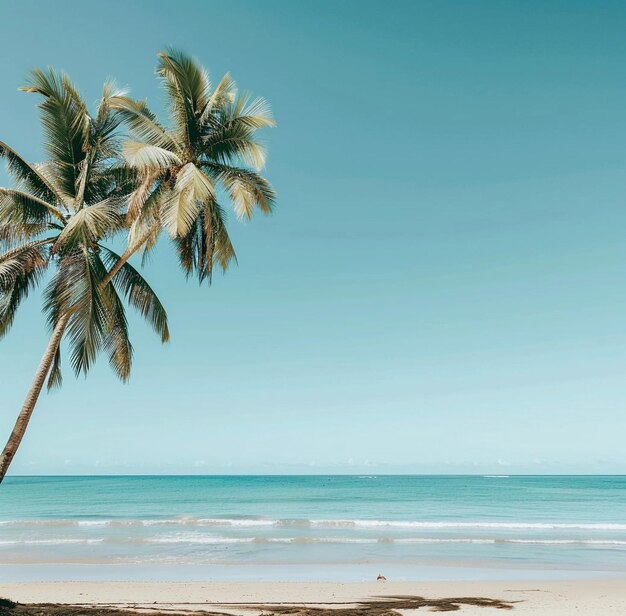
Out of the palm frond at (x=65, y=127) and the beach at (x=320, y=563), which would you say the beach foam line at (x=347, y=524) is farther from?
the palm frond at (x=65, y=127)

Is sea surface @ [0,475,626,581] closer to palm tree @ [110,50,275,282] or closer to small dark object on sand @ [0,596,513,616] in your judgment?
small dark object on sand @ [0,596,513,616]

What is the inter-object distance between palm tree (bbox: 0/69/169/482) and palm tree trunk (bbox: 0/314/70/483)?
0.02 meters

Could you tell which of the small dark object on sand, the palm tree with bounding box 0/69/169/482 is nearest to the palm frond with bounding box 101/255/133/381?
the palm tree with bounding box 0/69/169/482

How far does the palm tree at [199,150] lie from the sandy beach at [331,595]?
6608 millimetres

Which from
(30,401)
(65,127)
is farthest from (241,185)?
(30,401)

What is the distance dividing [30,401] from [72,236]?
2724mm

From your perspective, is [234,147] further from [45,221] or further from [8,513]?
[8,513]

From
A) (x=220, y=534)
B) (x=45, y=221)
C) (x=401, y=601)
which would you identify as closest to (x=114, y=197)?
(x=45, y=221)

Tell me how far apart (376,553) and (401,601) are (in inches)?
349

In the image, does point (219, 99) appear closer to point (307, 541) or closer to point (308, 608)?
point (308, 608)

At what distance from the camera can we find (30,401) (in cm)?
845

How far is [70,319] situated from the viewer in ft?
30.4

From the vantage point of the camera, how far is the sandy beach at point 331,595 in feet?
32.7

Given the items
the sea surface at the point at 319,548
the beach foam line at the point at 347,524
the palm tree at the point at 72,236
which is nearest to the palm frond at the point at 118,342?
the palm tree at the point at 72,236
